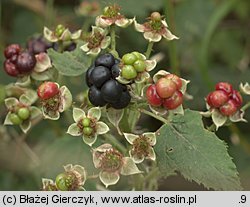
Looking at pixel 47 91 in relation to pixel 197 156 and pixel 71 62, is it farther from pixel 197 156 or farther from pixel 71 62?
pixel 197 156

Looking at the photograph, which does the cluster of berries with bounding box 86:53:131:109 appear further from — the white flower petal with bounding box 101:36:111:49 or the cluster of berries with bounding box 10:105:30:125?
the cluster of berries with bounding box 10:105:30:125

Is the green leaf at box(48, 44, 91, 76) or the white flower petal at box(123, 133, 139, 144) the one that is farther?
the green leaf at box(48, 44, 91, 76)

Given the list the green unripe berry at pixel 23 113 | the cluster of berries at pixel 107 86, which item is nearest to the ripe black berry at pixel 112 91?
the cluster of berries at pixel 107 86

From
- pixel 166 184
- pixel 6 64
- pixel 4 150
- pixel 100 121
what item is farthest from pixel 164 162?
pixel 4 150

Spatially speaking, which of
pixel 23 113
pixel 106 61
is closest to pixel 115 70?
pixel 106 61

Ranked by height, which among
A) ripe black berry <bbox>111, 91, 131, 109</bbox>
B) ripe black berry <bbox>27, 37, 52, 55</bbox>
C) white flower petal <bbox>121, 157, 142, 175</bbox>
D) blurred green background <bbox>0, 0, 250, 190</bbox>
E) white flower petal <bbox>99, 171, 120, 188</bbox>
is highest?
ripe black berry <bbox>111, 91, 131, 109</bbox>

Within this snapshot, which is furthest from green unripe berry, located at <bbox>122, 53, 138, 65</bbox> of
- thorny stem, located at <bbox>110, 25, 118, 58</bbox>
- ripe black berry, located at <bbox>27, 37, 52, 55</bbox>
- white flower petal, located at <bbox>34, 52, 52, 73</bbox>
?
ripe black berry, located at <bbox>27, 37, 52, 55</bbox>

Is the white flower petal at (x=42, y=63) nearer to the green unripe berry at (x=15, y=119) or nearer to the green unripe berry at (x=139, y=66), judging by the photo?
the green unripe berry at (x=15, y=119)

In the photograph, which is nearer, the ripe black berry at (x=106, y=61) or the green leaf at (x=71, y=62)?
the ripe black berry at (x=106, y=61)
